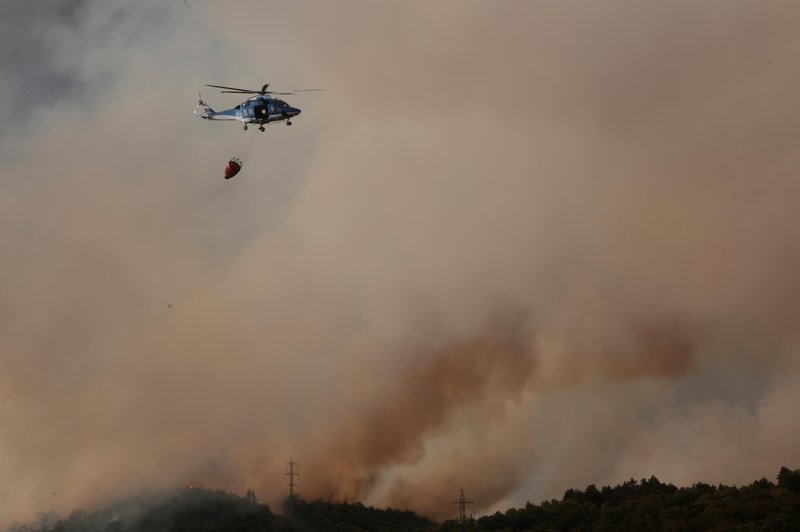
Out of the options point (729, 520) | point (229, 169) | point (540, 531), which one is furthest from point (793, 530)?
point (229, 169)

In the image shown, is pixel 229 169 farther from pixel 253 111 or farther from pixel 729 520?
pixel 729 520

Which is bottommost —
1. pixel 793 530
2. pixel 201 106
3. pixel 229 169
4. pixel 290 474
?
pixel 793 530

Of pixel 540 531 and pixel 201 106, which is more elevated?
pixel 201 106

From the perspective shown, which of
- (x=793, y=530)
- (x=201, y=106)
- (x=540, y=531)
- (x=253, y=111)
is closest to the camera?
(x=253, y=111)

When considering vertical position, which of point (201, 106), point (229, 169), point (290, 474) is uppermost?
point (201, 106)

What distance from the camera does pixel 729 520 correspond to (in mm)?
171250

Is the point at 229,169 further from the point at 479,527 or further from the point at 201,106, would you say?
the point at 479,527

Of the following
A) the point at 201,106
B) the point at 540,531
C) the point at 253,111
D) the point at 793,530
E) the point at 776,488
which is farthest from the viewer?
the point at 540,531

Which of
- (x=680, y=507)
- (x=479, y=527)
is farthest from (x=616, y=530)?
(x=479, y=527)

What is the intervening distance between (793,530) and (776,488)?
21138 millimetres

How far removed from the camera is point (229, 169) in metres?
127

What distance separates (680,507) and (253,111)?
103 m

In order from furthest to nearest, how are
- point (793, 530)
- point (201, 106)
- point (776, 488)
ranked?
point (776, 488), point (793, 530), point (201, 106)

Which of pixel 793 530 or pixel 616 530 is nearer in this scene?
pixel 793 530
